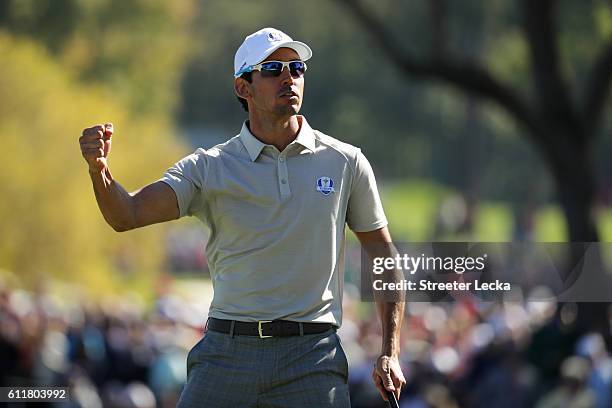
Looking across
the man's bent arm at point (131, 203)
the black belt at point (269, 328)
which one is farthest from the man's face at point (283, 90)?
the black belt at point (269, 328)

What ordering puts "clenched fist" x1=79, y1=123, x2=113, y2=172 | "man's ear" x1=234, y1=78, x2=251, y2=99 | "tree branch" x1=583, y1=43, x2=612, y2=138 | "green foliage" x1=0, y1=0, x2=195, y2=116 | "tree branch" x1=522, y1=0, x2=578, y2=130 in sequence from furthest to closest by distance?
"green foliage" x1=0, y1=0, x2=195, y2=116 < "tree branch" x1=522, y1=0, x2=578, y2=130 < "tree branch" x1=583, y1=43, x2=612, y2=138 < "man's ear" x1=234, y1=78, x2=251, y2=99 < "clenched fist" x1=79, y1=123, x2=113, y2=172

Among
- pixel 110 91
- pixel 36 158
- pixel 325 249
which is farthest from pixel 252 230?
pixel 110 91

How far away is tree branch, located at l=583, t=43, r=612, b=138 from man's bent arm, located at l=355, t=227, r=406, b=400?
373 inches

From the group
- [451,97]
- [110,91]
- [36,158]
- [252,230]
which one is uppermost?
[451,97]

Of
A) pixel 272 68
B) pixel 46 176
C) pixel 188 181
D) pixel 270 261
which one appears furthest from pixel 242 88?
pixel 46 176

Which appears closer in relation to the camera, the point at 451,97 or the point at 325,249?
the point at 325,249

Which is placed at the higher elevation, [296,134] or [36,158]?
[36,158]

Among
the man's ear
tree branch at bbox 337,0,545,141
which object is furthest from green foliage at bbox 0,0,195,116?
the man's ear

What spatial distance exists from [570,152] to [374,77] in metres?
45.6

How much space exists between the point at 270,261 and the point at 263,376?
1.52 feet

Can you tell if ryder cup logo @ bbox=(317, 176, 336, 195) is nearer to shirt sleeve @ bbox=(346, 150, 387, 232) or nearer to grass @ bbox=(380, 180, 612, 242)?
shirt sleeve @ bbox=(346, 150, 387, 232)

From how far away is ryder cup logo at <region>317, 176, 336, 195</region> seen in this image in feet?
19.9

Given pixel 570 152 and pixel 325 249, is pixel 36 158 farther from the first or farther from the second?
pixel 325 249

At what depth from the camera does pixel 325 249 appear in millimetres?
6066
